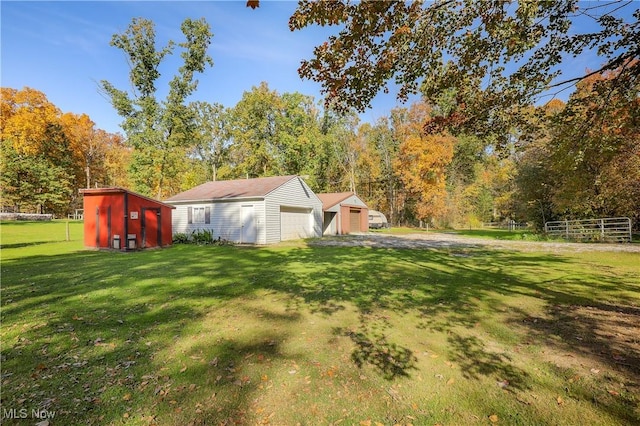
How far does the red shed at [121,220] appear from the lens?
48.4 feet

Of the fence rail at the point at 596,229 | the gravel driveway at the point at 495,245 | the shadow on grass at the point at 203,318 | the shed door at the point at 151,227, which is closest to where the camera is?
the shadow on grass at the point at 203,318

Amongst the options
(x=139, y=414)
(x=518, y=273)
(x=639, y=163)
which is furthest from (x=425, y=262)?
(x=639, y=163)

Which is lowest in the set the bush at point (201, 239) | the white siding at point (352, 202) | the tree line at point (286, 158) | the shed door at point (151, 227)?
the bush at point (201, 239)

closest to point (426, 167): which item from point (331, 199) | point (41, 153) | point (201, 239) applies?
point (331, 199)

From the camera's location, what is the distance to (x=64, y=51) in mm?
11109

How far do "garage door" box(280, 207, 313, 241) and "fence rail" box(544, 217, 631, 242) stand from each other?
16.9 meters

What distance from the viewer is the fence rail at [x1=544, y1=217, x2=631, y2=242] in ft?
55.0

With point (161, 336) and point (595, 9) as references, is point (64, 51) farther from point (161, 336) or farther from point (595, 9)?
point (595, 9)

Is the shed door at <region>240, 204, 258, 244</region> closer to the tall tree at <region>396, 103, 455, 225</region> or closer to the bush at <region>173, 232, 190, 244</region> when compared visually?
the bush at <region>173, 232, 190, 244</region>

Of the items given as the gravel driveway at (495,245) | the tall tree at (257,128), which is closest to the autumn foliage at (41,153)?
the tall tree at (257,128)

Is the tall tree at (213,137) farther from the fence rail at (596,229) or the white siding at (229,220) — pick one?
the fence rail at (596,229)

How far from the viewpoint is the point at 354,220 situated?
1169 inches

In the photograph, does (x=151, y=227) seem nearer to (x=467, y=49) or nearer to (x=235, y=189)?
(x=235, y=189)

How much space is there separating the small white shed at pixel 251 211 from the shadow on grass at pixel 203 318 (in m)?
7.74
